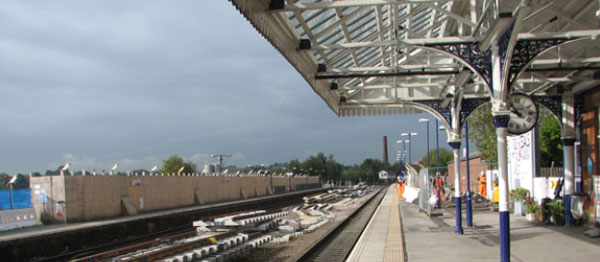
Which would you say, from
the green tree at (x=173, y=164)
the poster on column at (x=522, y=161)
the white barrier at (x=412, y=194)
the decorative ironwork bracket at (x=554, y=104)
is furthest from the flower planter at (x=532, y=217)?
the green tree at (x=173, y=164)

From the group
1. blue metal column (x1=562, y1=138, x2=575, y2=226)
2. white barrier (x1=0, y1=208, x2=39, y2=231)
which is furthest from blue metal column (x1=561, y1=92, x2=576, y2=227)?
white barrier (x1=0, y1=208, x2=39, y2=231)

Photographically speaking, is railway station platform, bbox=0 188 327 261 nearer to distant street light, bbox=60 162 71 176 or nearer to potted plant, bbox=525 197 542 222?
distant street light, bbox=60 162 71 176

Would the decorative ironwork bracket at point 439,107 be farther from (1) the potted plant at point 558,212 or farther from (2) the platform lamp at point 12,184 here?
(2) the platform lamp at point 12,184

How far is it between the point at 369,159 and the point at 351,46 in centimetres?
14700

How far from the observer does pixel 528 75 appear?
15.6 metres

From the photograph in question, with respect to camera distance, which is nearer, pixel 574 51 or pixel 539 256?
pixel 539 256

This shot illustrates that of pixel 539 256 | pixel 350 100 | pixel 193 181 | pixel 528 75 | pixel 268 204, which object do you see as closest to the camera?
pixel 539 256

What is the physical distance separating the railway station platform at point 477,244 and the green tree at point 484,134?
28592mm

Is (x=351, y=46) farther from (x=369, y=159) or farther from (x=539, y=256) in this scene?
(x=369, y=159)

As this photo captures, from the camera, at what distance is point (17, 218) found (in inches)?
810

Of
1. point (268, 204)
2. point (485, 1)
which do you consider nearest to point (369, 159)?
point (268, 204)

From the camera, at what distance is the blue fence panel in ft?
66.6

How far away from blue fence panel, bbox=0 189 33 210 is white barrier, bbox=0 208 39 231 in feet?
0.95

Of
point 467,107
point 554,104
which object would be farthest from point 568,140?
point 467,107
